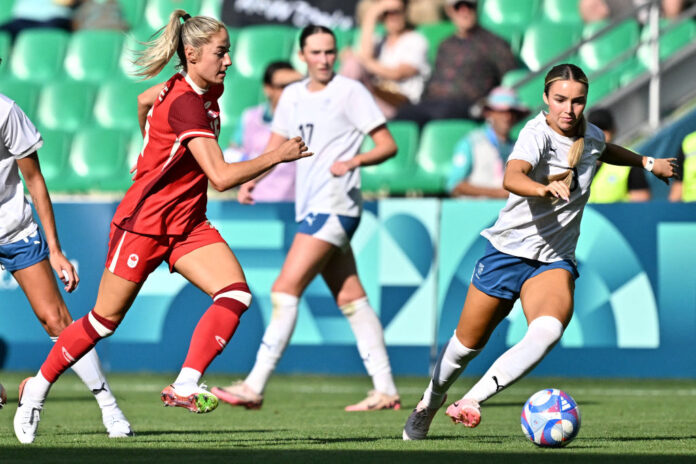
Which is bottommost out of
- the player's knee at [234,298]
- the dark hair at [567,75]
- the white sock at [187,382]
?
the white sock at [187,382]

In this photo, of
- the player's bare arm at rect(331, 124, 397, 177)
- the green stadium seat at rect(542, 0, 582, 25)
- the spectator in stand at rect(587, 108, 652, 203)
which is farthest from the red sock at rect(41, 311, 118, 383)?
the green stadium seat at rect(542, 0, 582, 25)

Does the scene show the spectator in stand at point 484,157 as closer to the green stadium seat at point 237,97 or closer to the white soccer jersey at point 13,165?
the green stadium seat at point 237,97

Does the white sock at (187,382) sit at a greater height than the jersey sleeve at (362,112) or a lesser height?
lesser

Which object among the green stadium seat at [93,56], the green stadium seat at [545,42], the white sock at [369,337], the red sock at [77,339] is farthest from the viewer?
the green stadium seat at [93,56]

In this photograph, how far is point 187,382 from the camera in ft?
19.5

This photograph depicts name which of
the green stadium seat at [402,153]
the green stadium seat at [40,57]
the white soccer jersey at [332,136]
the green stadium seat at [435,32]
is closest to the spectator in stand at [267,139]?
the green stadium seat at [402,153]

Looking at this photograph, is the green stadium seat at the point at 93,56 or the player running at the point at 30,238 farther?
the green stadium seat at the point at 93,56

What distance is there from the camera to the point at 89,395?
1002 cm

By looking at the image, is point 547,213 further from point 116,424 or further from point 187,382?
point 116,424

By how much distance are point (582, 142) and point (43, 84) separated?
11701mm

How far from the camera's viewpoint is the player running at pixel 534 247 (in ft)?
20.6

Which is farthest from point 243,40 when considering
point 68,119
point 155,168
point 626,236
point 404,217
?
point 155,168

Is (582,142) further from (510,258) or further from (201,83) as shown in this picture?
(201,83)

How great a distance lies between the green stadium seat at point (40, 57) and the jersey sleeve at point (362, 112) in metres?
9.43
